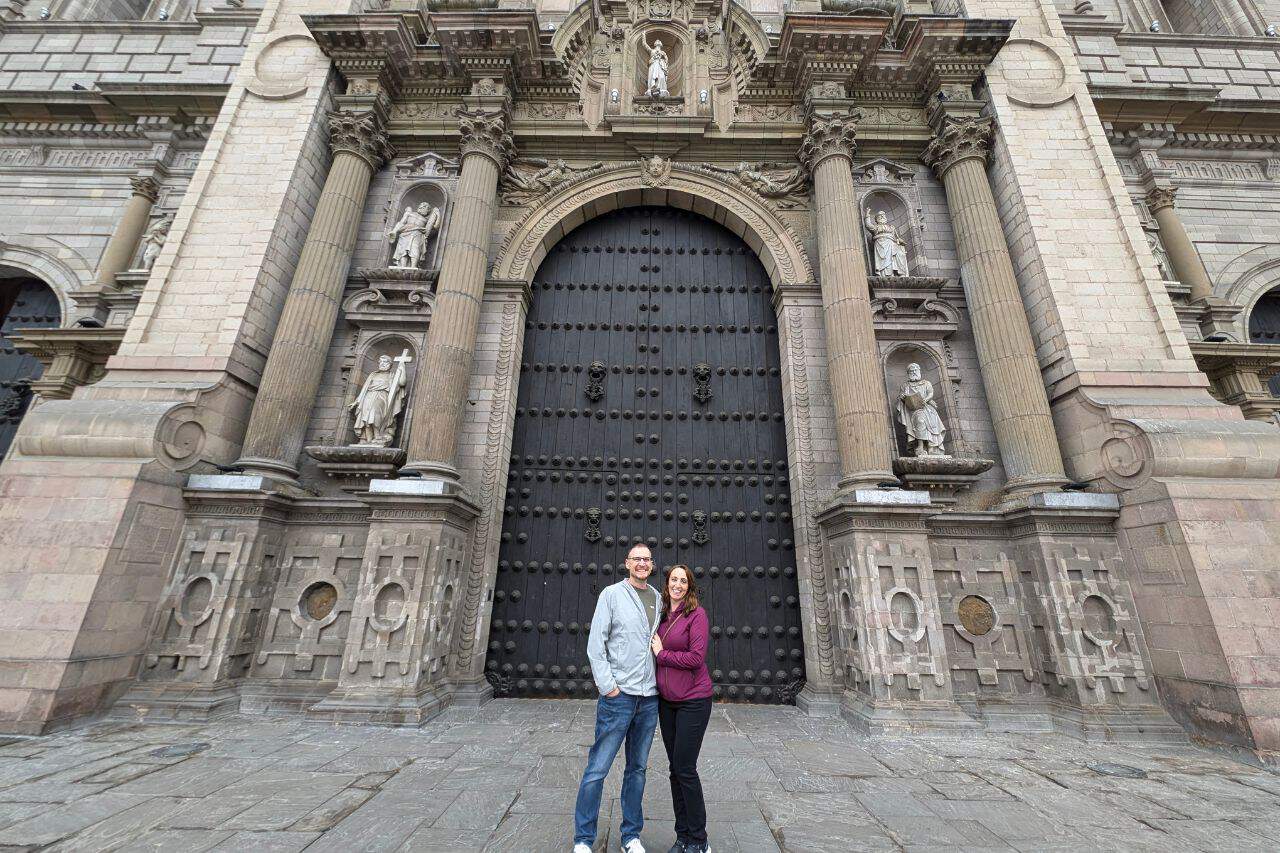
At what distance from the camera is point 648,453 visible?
837 cm

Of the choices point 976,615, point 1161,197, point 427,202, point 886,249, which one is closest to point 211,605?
point 427,202

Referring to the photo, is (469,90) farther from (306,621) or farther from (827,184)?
(306,621)

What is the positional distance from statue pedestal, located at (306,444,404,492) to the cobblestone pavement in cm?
308

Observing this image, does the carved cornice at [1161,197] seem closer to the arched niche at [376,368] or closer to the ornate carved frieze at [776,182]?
the ornate carved frieze at [776,182]

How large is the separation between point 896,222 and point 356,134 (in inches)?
374

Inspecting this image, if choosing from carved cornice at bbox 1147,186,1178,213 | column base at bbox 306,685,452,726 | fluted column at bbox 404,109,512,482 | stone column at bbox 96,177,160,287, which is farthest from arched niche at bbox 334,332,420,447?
carved cornice at bbox 1147,186,1178,213

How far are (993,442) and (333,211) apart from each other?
1091 centimetres

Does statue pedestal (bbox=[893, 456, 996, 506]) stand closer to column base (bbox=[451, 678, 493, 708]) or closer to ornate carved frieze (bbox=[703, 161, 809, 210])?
ornate carved frieze (bbox=[703, 161, 809, 210])

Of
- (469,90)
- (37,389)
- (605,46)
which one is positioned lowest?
(37,389)

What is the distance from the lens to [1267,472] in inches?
237

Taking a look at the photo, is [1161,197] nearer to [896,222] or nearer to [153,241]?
[896,222]

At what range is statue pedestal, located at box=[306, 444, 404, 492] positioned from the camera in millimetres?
7355

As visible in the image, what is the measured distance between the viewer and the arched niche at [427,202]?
8984 mm

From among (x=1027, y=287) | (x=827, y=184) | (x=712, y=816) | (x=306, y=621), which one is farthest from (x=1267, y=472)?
(x=306, y=621)
